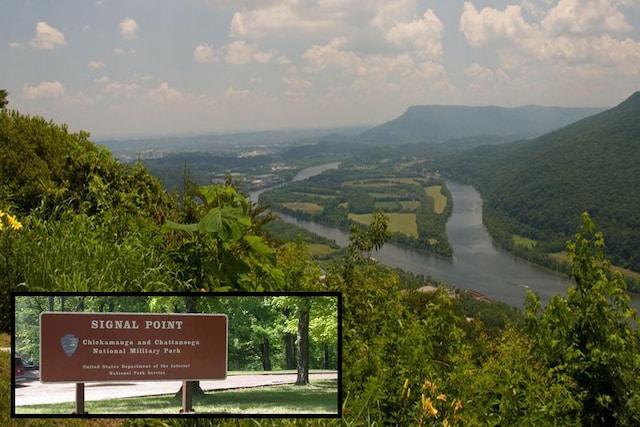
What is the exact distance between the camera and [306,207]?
81750mm

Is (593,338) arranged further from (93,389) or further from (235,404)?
(93,389)

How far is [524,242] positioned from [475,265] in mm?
13736

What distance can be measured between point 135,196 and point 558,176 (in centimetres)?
8680

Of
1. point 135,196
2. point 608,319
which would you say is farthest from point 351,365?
point 135,196

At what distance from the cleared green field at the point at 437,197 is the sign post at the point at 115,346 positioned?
82293mm

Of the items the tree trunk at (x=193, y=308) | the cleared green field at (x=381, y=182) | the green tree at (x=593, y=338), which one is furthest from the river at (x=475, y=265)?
the tree trunk at (x=193, y=308)

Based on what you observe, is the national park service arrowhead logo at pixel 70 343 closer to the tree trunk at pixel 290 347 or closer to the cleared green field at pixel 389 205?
the tree trunk at pixel 290 347

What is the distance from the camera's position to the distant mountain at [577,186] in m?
64.2

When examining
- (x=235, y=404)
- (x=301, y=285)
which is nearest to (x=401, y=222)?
(x=301, y=285)

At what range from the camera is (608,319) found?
110 inches

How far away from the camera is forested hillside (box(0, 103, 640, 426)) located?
84.0 inches

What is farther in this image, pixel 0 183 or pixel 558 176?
pixel 558 176

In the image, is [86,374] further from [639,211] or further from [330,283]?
[639,211]

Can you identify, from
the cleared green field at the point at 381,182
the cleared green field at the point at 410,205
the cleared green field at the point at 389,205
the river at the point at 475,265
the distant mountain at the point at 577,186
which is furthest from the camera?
the cleared green field at the point at 381,182
